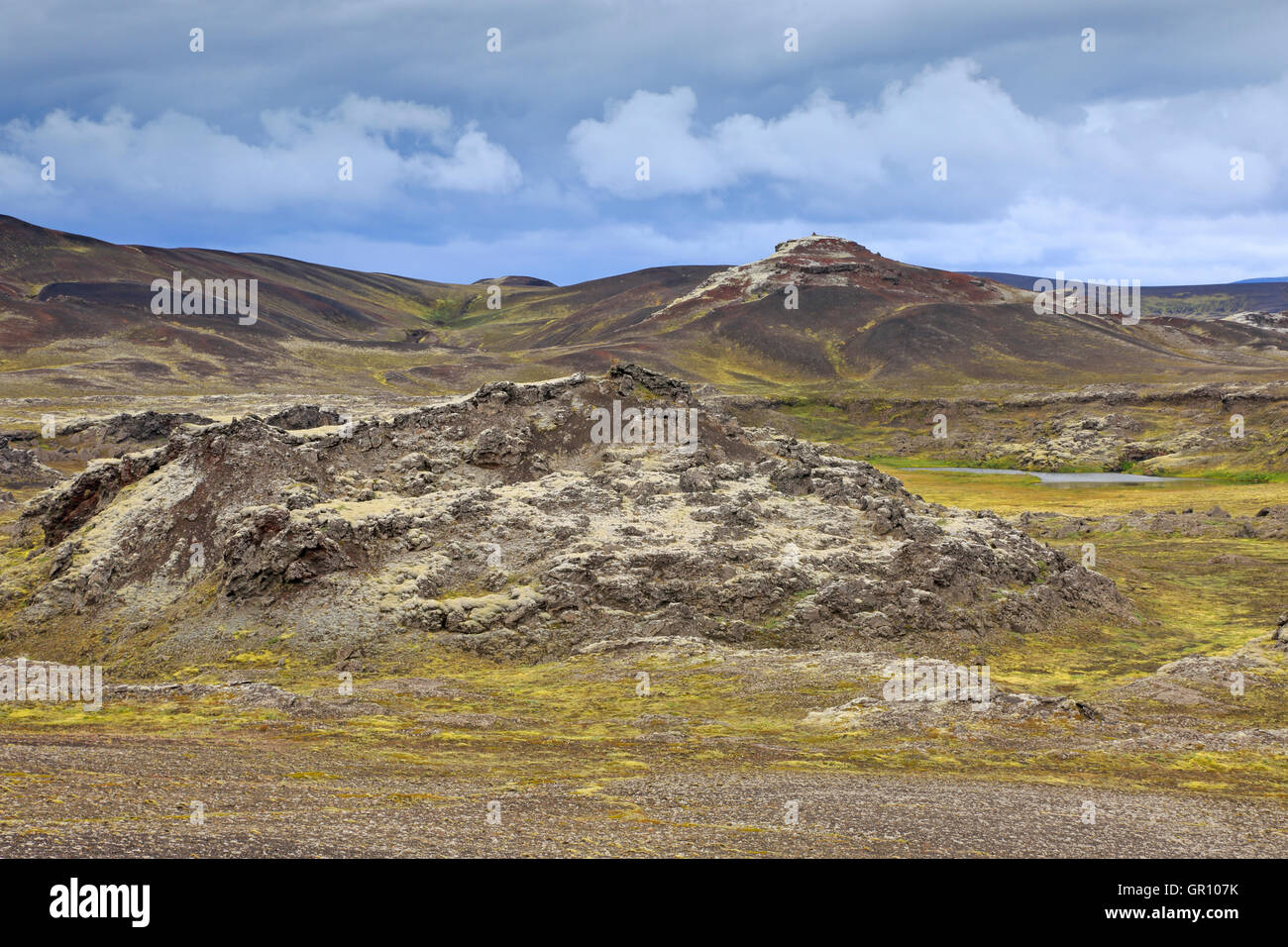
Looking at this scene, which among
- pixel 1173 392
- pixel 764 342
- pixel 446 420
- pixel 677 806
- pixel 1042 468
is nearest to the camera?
pixel 677 806

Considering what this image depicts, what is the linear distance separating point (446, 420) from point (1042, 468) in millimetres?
78930

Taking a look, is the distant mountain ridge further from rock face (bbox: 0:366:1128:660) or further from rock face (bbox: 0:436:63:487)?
rock face (bbox: 0:366:1128:660)

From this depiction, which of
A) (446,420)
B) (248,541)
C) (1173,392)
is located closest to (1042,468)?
(1173,392)

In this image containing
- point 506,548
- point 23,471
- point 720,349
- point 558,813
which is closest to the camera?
point 558,813

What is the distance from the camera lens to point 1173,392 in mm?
110062

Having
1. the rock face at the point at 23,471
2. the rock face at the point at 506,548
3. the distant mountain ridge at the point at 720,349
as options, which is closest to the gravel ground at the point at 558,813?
the rock face at the point at 506,548

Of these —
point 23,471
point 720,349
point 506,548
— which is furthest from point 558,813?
point 720,349

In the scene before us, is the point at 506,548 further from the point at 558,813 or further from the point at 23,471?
the point at 23,471

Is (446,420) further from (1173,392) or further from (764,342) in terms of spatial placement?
(764,342)

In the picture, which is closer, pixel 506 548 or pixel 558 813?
pixel 558 813

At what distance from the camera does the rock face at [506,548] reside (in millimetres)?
30422

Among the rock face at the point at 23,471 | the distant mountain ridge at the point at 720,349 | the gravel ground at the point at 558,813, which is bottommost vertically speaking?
the gravel ground at the point at 558,813

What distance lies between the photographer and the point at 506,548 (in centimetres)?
3334

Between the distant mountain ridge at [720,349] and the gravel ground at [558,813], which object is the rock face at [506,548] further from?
the distant mountain ridge at [720,349]
